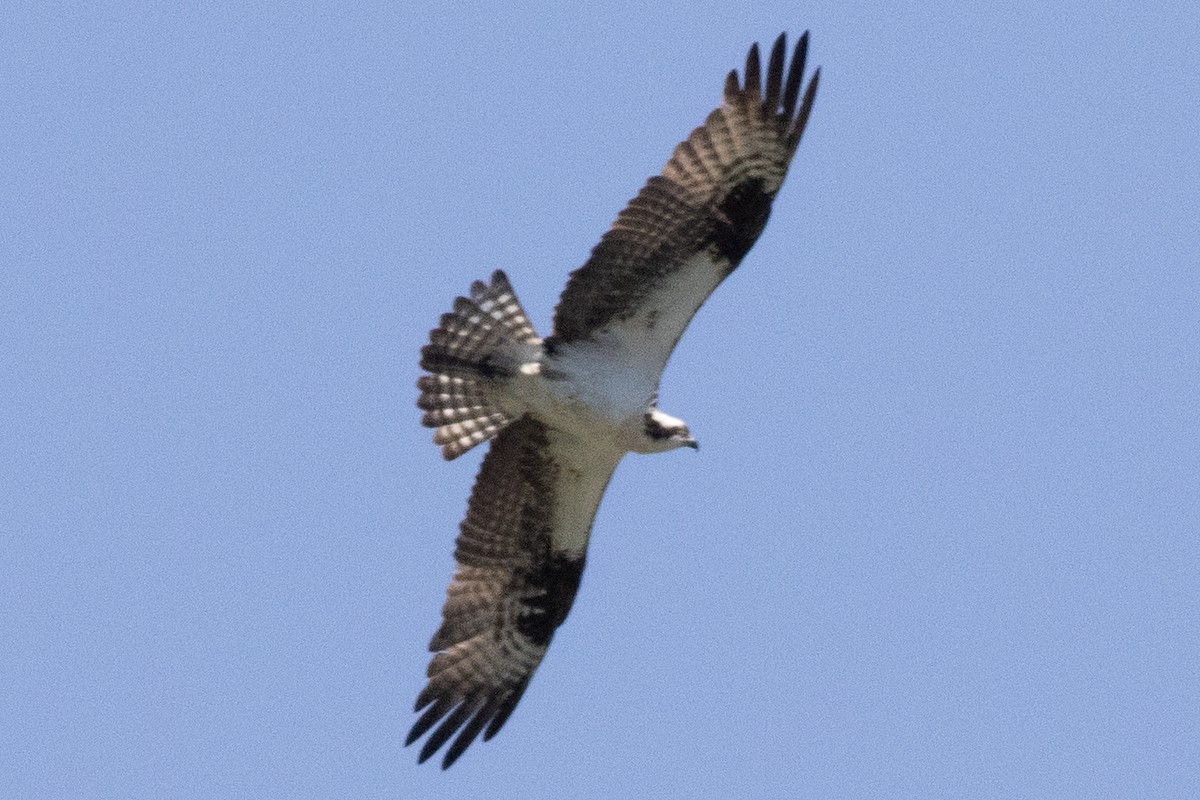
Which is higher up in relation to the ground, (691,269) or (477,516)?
(691,269)

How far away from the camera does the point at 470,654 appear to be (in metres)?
13.5

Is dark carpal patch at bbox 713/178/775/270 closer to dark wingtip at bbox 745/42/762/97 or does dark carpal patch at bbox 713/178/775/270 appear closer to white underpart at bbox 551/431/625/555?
dark wingtip at bbox 745/42/762/97

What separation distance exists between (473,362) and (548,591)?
1.49 metres

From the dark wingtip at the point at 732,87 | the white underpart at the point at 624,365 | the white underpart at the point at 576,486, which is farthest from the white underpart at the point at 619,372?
the dark wingtip at the point at 732,87

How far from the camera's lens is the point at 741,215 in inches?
498

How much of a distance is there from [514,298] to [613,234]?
886 mm

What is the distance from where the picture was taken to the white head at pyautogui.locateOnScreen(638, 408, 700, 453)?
12.7 m

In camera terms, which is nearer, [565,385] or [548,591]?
[565,385]

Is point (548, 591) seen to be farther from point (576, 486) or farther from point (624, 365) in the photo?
point (624, 365)

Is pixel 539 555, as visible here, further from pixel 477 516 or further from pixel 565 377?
pixel 565 377

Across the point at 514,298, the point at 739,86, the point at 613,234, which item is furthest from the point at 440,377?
the point at 739,86

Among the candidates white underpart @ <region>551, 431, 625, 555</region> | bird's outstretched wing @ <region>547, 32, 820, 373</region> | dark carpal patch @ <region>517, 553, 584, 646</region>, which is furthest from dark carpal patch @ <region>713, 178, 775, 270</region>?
dark carpal patch @ <region>517, 553, 584, 646</region>

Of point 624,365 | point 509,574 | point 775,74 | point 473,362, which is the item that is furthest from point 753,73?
point 509,574

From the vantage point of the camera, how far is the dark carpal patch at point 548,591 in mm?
13648
